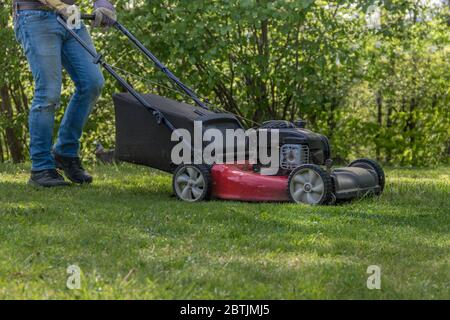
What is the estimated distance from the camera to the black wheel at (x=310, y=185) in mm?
4662

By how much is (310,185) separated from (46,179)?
169 cm

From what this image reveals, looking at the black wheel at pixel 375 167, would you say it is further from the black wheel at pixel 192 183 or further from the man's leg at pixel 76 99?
the man's leg at pixel 76 99

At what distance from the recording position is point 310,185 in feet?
15.4

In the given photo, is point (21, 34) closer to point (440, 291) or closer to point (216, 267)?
point (216, 267)

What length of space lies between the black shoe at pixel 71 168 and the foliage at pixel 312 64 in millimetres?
2015

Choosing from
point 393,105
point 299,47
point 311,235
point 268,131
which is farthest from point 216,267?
point 393,105

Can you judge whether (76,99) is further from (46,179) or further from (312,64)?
(312,64)

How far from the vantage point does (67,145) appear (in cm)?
553

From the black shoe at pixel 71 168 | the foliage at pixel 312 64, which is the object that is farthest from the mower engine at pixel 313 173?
the foliage at pixel 312 64

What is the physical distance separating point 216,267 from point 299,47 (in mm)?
4870
